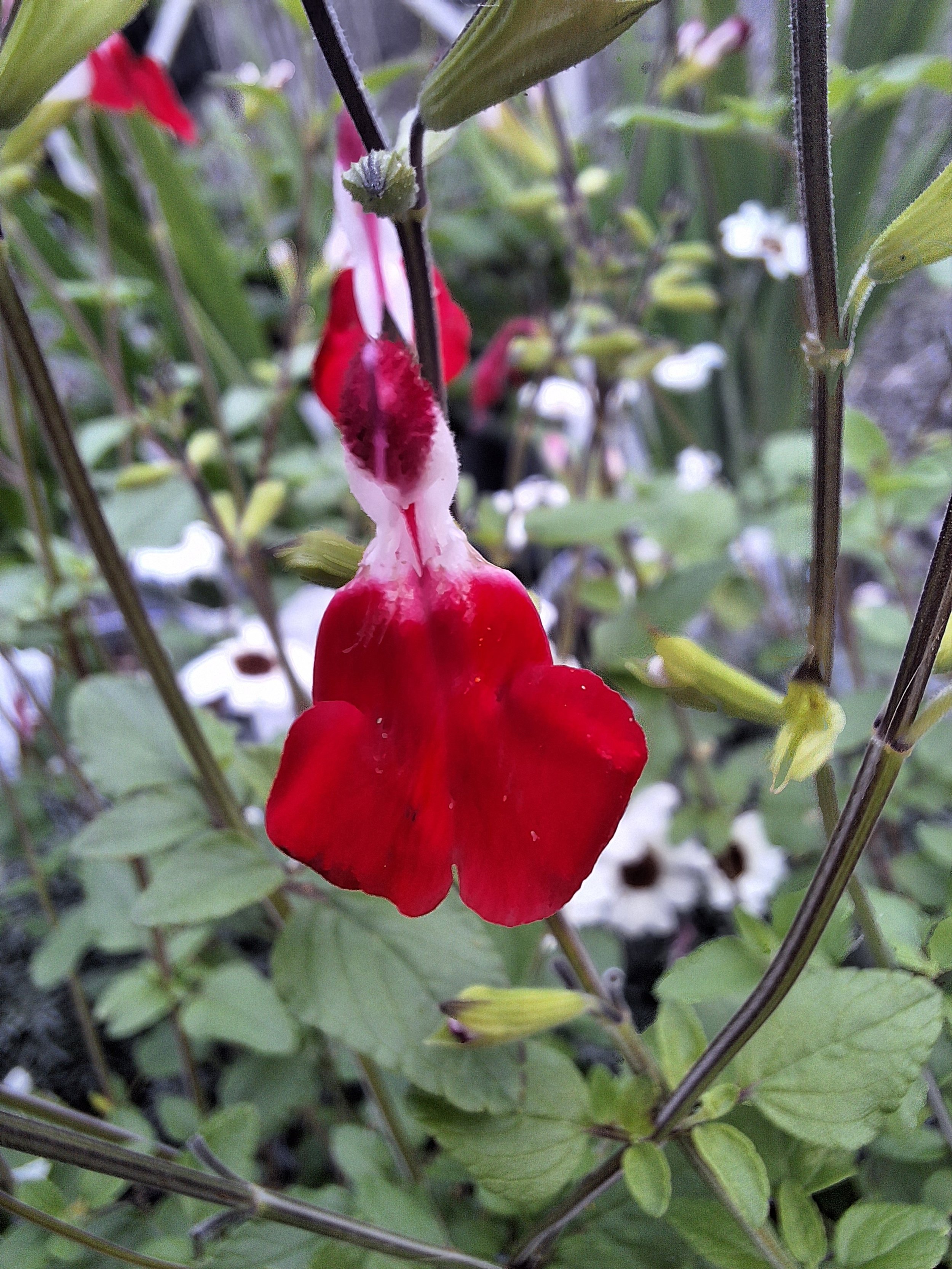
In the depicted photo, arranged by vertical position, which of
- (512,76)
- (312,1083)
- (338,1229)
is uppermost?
(512,76)

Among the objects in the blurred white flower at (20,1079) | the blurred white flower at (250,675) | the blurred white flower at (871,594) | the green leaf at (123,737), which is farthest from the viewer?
the blurred white flower at (871,594)

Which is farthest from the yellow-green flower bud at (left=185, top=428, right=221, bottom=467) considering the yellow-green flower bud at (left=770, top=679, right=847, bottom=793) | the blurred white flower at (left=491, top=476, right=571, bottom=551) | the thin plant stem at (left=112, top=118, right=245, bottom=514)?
the yellow-green flower bud at (left=770, top=679, right=847, bottom=793)

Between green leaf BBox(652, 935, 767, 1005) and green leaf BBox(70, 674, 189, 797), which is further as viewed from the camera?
green leaf BBox(70, 674, 189, 797)

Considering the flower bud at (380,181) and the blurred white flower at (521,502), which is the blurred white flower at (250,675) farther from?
the flower bud at (380,181)

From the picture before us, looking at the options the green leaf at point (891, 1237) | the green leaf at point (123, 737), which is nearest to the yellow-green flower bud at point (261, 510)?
the green leaf at point (123, 737)

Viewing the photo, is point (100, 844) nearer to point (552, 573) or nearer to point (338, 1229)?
point (338, 1229)

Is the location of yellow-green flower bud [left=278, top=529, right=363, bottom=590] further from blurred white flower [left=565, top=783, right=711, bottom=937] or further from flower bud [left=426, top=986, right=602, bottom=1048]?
blurred white flower [left=565, top=783, right=711, bottom=937]

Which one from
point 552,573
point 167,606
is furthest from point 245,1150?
point 167,606
